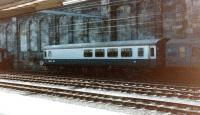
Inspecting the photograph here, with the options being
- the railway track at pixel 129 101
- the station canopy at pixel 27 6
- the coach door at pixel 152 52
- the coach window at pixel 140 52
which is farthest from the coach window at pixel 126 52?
the station canopy at pixel 27 6

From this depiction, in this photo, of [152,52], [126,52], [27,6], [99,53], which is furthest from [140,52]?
[27,6]

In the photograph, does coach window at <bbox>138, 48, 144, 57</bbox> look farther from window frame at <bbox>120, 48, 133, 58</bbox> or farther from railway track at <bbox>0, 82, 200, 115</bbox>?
railway track at <bbox>0, 82, 200, 115</bbox>

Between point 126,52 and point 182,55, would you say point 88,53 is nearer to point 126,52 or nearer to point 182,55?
point 126,52

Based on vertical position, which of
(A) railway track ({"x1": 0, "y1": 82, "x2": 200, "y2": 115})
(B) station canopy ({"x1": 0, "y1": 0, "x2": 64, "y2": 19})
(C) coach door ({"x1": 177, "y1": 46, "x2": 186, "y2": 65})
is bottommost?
(A) railway track ({"x1": 0, "y1": 82, "x2": 200, "y2": 115})

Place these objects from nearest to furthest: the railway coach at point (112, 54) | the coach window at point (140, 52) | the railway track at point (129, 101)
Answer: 1. the railway track at point (129, 101)
2. the railway coach at point (112, 54)
3. the coach window at point (140, 52)

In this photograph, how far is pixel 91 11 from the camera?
110 feet

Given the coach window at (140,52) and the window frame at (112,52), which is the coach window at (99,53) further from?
the coach window at (140,52)

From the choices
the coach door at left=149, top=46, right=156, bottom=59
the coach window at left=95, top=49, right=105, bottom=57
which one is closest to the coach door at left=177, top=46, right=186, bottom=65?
the coach door at left=149, top=46, right=156, bottom=59

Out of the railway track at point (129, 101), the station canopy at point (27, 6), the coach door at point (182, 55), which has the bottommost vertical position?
the railway track at point (129, 101)

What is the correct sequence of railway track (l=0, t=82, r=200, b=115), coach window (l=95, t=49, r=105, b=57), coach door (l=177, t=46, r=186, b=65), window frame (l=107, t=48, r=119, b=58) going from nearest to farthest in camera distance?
railway track (l=0, t=82, r=200, b=115) < coach door (l=177, t=46, r=186, b=65) < window frame (l=107, t=48, r=119, b=58) < coach window (l=95, t=49, r=105, b=57)

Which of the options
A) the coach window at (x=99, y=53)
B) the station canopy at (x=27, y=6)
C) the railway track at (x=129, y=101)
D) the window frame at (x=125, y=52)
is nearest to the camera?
the railway track at (x=129, y=101)

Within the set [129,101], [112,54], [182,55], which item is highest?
[112,54]

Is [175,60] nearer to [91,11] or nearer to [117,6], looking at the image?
[117,6]

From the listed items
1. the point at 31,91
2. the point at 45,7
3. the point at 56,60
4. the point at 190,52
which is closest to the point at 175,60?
the point at 190,52
